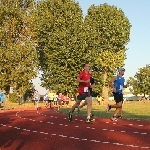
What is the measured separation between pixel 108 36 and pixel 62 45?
12.7 meters

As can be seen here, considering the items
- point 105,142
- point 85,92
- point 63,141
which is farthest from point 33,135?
point 85,92

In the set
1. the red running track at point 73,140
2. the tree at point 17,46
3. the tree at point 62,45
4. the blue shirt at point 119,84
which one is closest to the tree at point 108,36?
the tree at point 62,45

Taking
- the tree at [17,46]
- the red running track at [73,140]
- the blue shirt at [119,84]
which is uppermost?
the tree at [17,46]

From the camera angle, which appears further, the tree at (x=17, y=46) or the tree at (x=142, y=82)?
the tree at (x=142, y=82)

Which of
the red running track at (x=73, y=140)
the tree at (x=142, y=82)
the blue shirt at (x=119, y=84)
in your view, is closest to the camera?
the red running track at (x=73, y=140)

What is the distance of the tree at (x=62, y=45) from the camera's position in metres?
45.8

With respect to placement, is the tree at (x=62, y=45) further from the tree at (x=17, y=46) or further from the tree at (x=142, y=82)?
the tree at (x=142, y=82)

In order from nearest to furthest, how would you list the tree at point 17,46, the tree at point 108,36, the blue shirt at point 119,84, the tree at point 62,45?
the blue shirt at point 119,84 → the tree at point 17,46 → the tree at point 62,45 → the tree at point 108,36

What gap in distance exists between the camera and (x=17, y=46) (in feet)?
138

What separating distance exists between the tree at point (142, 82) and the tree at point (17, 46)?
201ft

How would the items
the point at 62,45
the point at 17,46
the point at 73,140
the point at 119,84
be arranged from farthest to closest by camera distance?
the point at 62,45 < the point at 17,46 < the point at 119,84 < the point at 73,140

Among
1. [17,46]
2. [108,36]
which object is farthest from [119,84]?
[108,36]

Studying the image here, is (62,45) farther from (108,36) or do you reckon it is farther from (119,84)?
(119,84)

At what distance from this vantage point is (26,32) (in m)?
45.0
